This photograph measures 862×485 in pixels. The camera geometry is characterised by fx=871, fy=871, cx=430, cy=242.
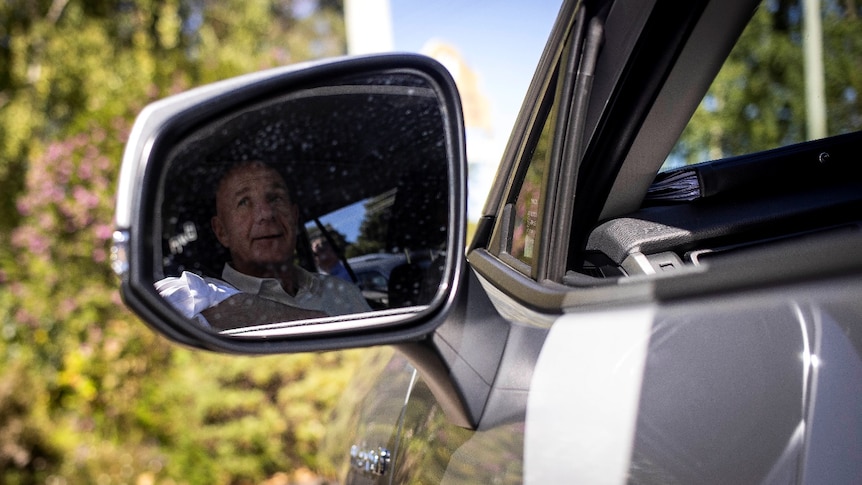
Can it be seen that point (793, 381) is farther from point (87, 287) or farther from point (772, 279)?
point (87, 287)

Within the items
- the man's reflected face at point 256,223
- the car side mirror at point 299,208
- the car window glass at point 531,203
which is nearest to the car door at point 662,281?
the car window glass at point 531,203

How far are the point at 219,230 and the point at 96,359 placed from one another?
577cm

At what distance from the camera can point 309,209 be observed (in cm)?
191

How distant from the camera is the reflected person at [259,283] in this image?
5.27ft

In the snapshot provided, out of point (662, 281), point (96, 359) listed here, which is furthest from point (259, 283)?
point (96, 359)

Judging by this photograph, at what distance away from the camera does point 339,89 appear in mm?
1994

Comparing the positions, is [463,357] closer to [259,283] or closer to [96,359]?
[259,283]

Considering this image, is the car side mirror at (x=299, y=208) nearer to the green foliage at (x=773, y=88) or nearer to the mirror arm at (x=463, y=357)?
the mirror arm at (x=463, y=357)

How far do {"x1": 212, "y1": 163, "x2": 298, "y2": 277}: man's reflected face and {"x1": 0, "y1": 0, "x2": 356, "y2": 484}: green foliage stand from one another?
5.12m

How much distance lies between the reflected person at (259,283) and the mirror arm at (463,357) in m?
0.22

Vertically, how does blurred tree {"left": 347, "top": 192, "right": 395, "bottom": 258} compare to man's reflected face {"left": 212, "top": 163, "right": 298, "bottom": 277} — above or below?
below

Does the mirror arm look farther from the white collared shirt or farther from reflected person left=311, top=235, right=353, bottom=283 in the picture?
reflected person left=311, top=235, right=353, bottom=283

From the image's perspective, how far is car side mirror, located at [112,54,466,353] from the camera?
4.99ft

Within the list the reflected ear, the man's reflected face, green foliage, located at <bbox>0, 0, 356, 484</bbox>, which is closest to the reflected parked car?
the man's reflected face
